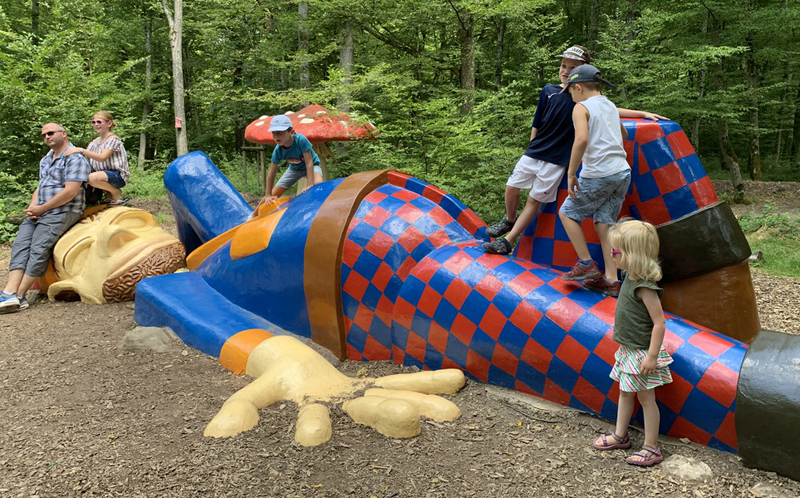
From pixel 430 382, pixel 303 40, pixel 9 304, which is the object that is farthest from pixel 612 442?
pixel 303 40

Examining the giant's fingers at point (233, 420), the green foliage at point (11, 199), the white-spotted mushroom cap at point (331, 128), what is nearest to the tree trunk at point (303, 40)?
the white-spotted mushroom cap at point (331, 128)

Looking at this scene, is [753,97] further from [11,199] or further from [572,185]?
[11,199]

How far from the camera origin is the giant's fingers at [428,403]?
2916mm

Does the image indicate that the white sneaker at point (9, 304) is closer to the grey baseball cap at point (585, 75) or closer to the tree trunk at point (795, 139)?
the grey baseball cap at point (585, 75)

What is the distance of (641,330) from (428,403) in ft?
3.77

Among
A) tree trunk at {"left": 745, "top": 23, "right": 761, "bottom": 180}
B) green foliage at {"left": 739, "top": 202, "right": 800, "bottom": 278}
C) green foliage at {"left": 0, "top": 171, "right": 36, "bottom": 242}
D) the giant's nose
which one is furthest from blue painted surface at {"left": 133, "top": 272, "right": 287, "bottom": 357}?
tree trunk at {"left": 745, "top": 23, "right": 761, "bottom": 180}

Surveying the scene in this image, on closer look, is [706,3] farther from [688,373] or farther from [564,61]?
[688,373]

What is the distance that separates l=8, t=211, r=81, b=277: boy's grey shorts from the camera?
564cm

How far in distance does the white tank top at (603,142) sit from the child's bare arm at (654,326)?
2.55 feet

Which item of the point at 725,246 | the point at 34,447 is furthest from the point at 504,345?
the point at 34,447

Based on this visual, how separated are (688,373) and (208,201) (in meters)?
4.34

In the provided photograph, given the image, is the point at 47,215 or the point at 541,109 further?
the point at 47,215

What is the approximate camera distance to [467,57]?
1066 centimetres

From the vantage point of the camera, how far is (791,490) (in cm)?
226
